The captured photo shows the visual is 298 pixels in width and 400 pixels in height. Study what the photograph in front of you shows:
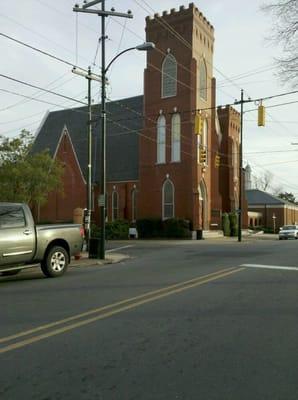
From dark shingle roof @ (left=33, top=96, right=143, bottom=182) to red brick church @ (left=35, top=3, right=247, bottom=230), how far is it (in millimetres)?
109

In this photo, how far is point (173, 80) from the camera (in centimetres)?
4531

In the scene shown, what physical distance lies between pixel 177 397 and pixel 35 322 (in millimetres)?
3803

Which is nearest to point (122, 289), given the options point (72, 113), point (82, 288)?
point (82, 288)

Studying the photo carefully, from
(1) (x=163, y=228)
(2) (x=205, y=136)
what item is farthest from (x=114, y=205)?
(2) (x=205, y=136)

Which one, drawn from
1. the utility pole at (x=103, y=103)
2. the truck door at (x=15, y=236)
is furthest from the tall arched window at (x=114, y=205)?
the truck door at (x=15, y=236)

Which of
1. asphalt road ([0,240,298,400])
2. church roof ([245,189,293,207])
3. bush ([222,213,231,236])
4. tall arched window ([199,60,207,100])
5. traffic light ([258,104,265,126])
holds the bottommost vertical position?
asphalt road ([0,240,298,400])

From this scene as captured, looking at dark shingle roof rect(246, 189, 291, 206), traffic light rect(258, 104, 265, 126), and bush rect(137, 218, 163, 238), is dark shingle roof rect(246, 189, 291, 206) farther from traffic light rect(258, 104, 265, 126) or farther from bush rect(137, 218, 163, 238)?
traffic light rect(258, 104, 265, 126)

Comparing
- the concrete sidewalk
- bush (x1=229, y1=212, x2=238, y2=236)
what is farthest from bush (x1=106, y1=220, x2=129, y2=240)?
the concrete sidewalk

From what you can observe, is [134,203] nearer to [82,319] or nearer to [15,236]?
[15,236]

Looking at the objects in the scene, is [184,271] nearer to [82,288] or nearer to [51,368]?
[82,288]

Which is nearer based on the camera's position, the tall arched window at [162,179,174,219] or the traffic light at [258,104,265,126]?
the traffic light at [258,104,265,126]

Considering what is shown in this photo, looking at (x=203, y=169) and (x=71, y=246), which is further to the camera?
(x=203, y=169)

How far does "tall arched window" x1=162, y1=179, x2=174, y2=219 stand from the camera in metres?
45.3

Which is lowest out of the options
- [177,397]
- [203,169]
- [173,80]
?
[177,397]
